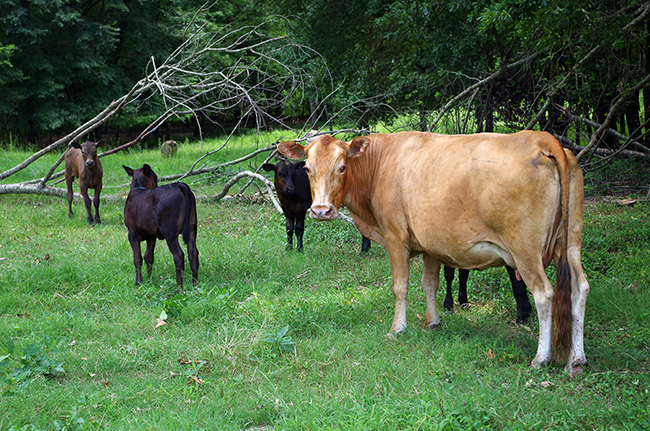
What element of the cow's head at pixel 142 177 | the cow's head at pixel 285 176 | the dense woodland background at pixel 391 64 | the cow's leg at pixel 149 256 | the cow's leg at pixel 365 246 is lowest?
the cow's leg at pixel 365 246

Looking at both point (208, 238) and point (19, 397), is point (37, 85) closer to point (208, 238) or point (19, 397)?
point (208, 238)

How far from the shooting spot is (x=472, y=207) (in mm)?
4422

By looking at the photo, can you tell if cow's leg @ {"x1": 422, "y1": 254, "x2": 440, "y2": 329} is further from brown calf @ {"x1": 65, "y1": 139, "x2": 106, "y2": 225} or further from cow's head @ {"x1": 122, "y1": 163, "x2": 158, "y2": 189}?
brown calf @ {"x1": 65, "y1": 139, "x2": 106, "y2": 225}

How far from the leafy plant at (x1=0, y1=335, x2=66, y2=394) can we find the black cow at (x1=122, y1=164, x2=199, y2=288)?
2226mm

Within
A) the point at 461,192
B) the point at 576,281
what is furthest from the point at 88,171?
the point at 576,281

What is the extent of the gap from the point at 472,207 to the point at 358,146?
1.36 metres

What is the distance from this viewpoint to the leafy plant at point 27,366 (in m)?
4.32

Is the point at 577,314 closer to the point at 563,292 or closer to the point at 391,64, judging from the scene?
the point at 563,292

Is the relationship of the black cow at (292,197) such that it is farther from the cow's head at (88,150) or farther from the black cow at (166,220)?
the cow's head at (88,150)

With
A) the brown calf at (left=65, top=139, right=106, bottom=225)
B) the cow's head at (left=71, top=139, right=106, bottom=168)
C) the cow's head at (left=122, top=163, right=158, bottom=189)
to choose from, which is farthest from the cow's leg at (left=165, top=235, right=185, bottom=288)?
the cow's head at (left=71, top=139, right=106, bottom=168)

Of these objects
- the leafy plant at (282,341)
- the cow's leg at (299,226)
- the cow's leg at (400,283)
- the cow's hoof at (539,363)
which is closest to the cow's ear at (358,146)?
the cow's leg at (400,283)

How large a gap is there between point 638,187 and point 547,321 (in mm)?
7953

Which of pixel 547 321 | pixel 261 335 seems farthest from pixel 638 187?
pixel 261 335

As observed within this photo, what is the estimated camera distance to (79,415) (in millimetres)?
3900
